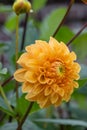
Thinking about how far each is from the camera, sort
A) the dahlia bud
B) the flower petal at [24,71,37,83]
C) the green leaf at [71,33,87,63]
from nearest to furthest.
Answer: the flower petal at [24,71,37,83] < the dahlia bud < the green leaf at [71,33,87,63]

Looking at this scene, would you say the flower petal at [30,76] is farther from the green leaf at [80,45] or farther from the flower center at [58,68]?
the green leaf at [80,45]

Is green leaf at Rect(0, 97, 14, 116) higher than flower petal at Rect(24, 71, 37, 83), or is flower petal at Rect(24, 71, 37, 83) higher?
flower petal at Rect(24, 71, 37, 83)

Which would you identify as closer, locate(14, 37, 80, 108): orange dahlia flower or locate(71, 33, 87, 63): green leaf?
locate(14, 37, 80, 108): orange dahlia flower

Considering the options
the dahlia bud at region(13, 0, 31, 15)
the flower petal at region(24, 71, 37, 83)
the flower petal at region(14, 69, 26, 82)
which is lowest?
the flower petal at region(14, 69, 26, 82)

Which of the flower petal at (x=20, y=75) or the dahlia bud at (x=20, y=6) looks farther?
the dahlia bud at (x=20, y=6)

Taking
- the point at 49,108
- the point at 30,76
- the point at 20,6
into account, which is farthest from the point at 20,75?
the point at 49,108

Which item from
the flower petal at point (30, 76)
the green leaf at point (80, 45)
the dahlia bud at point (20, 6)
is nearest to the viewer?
the flower petal at point (30, 76)

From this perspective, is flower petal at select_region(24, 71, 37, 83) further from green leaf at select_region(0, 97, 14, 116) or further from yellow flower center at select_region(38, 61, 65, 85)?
green leaf at select_region(0, 97, 14, 116)

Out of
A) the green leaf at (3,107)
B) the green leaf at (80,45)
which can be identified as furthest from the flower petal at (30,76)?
the green leaf at (80,45)

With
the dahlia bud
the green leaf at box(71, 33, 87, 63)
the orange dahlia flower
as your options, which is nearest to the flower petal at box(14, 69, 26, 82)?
the orange dahlia flower
